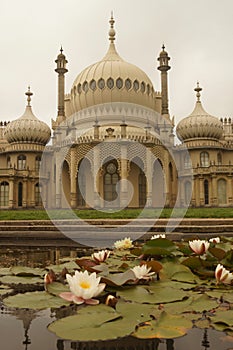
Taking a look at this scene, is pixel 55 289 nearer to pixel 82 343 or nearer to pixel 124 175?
pixel 82 343

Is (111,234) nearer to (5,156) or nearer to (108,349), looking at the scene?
(108,349)

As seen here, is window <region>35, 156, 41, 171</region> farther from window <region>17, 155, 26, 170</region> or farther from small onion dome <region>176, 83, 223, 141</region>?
small onion dome <region>176, 83, 223, 141</region>

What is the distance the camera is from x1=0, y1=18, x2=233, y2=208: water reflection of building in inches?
875

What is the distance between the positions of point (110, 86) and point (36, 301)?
23.2 m

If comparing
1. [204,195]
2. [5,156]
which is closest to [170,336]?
[204,195]

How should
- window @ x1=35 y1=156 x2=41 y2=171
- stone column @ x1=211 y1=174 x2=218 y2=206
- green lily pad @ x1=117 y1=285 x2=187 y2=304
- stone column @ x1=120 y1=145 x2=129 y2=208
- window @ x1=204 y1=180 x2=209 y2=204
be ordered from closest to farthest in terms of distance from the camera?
1. green lily pad @ x1=117 y1=285 x2=187 y2=304
2. stone column @ x1=120 y1=145 x2=129 y2=208
3. stone column @ x1=211 y1=174 x2=218 y2=206
4. window @ x1=204 y1=180 x2=209 y2=204
5. window @ x1=35 y1=156 x2=41 y2=171

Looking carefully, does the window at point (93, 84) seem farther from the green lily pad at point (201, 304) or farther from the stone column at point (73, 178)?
the green lily pad at point (201, 304)

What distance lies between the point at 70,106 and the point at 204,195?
1053 centimetres

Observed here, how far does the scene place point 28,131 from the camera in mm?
26797

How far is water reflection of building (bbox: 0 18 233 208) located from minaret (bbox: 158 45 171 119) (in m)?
0.07

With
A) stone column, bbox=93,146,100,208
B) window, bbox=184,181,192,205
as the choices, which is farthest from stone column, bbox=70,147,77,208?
window, bbox=184,181,192,205

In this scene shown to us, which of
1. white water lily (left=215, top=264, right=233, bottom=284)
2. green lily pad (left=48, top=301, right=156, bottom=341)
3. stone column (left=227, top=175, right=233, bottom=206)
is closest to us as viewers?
green lily pad (left=48, top=301, right=156, bottom=341)

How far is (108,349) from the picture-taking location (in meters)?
1.61

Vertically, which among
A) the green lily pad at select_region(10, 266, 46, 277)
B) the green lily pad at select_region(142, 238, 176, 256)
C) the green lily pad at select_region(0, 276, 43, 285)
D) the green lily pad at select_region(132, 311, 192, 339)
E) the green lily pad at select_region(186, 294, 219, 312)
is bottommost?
the green lily pad at select_region(132, 311, 192, 339)
